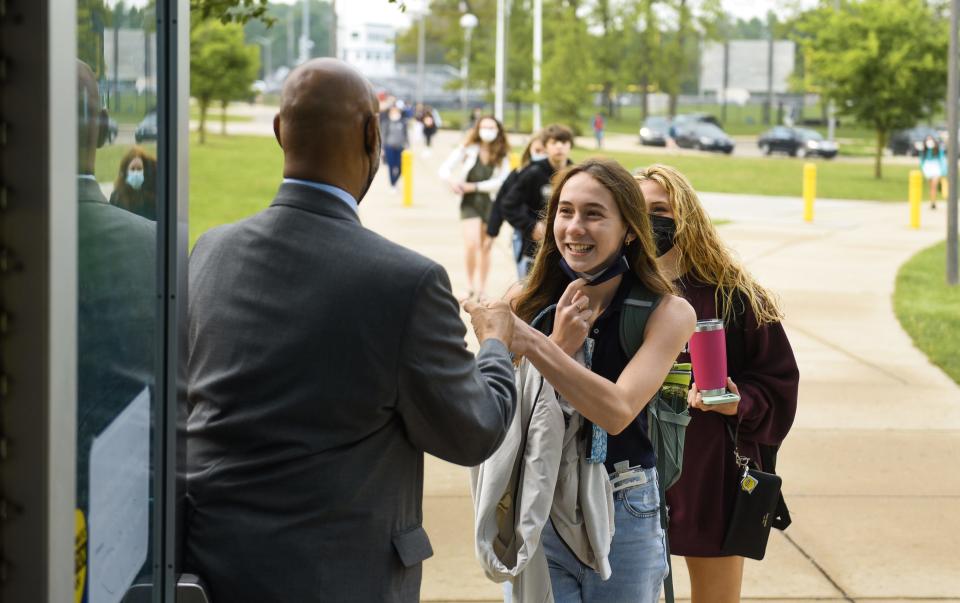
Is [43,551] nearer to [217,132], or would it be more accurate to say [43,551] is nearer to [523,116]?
[217,132]

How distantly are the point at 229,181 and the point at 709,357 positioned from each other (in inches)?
1060

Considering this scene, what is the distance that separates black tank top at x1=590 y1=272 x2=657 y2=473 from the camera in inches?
137

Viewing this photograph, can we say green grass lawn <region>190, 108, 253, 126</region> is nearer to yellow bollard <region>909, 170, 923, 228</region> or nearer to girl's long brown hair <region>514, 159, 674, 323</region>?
yellow bollard <region>909, 170, 923, 228</region>

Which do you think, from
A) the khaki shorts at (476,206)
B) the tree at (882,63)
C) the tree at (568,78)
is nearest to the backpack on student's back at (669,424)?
the khaki shorts at (476,206)

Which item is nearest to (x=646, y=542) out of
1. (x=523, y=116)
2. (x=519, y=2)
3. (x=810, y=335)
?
(x=810, y=335)

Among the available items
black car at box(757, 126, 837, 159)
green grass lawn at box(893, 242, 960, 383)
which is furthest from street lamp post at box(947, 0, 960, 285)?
black car at box(757, 126, 837, 159)

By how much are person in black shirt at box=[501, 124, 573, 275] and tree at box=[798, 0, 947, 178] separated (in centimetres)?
3174

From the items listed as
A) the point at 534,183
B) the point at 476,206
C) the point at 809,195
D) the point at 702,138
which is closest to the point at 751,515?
the point at 534,183

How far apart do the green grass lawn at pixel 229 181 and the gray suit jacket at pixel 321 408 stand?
1353 cm

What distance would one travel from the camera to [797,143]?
184 ft

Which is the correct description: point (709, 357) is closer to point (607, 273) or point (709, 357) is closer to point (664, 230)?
point (607, 273)

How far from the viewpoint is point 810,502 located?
6824 mm

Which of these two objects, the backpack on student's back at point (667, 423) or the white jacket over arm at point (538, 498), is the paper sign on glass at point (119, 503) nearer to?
the white jacket over arm at point (538, 498)

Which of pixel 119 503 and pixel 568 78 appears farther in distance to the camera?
pixel 568 78
